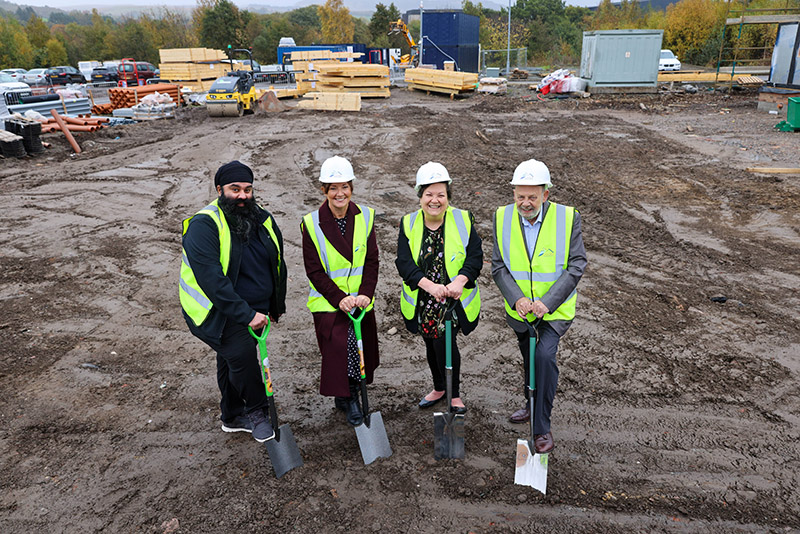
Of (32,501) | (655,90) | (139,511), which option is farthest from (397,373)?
(655,90)

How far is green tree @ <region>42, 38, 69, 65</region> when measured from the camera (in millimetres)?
55438

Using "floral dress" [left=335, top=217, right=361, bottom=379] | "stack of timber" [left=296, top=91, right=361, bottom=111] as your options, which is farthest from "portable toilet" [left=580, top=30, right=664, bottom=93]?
"floral dress" [left=335, top=217, right=361, bottom=379]

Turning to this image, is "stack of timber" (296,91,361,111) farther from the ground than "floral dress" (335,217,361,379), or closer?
farther from the ground

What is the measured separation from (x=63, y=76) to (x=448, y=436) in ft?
154

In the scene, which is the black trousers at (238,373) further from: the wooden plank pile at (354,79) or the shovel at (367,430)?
the wooden plank pile at (354,79)

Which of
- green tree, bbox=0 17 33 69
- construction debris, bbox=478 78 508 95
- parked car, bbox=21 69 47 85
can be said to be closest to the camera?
construction debris, bbox=478 78 508 95

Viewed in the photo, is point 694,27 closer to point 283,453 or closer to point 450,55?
point 450,55

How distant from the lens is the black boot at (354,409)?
4.36 meters

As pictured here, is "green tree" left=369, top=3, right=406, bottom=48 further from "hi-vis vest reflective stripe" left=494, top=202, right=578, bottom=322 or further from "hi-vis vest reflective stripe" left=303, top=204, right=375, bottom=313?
"hi-vis vest reflective stripe" left=494, top=202, right=578, bottom=322

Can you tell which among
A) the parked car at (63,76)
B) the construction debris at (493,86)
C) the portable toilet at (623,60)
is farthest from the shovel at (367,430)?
the parked car at (63,76)

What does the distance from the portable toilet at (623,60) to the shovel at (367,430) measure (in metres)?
23.9

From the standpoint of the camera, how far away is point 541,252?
3.85m

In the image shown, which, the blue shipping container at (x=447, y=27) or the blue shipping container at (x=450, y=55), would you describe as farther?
the blue shipping container at (x=450, y=55)

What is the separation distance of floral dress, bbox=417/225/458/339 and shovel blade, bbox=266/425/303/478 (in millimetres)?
1266
